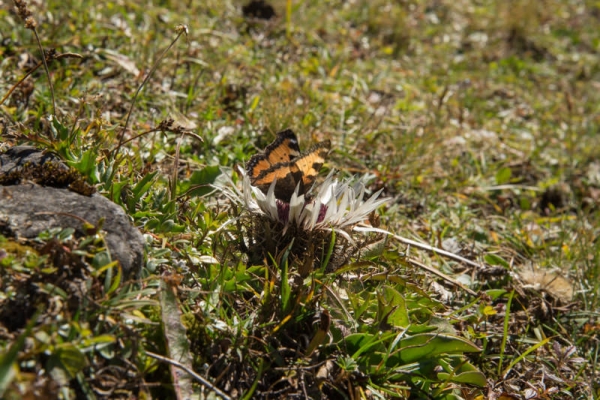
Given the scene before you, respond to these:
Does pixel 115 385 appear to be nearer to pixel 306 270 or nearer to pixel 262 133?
pixel 306 270

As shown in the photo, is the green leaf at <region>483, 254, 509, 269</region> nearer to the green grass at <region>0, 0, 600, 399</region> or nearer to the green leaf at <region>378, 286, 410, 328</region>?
the green grass at <region>0, 0, 600, 399</region>

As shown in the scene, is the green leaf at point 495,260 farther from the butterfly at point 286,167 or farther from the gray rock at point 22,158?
the gray rock at point 22,158

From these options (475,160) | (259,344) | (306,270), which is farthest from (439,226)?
(259,344)

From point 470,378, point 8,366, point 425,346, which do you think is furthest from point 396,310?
point 8,366

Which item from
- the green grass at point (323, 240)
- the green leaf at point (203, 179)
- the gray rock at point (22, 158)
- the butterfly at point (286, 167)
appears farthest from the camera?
the green leaf at point (203, 179)

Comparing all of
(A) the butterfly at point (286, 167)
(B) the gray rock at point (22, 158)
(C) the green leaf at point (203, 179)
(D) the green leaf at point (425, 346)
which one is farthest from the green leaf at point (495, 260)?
(B) the gray rock at point (22, 158)
